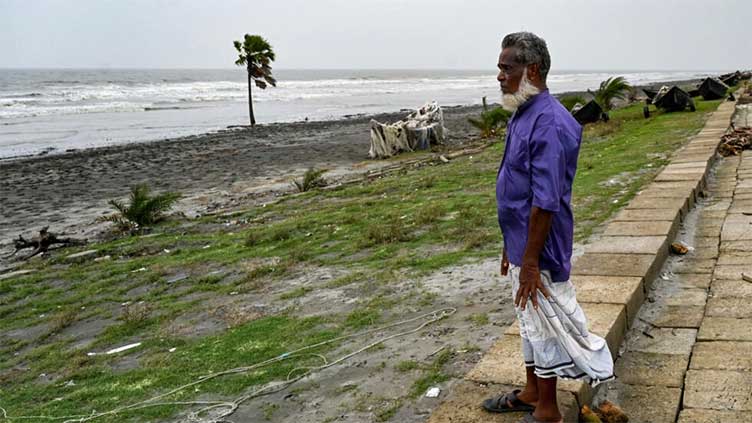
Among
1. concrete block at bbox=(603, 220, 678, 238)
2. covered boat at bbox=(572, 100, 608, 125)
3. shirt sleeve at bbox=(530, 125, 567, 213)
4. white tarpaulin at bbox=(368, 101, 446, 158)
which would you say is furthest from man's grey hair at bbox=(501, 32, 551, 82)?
white tarpaulin at bbox=(368, 101, 446, 158)

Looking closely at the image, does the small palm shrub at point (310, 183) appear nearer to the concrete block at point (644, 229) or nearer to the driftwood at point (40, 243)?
the driftwood at point (40, 243)

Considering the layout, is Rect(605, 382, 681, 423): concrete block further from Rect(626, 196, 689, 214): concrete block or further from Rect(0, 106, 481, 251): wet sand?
Rect(0, 106, 481, 251): wet sand

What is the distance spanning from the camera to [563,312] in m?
2.46

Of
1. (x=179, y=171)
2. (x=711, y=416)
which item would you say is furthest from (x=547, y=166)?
(x=179, y=171)

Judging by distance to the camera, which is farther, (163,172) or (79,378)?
(163,172)

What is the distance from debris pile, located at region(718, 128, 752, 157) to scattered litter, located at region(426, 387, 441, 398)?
6.82m

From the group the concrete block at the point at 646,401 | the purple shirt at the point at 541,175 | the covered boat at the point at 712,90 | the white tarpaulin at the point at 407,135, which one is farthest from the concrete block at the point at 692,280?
the covered boat at the point at 712,90

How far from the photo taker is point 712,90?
60.1ft

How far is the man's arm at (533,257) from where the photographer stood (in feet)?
7.57

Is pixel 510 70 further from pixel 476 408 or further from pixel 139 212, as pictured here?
pixel 139 212

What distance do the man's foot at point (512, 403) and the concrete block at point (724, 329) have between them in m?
1.27

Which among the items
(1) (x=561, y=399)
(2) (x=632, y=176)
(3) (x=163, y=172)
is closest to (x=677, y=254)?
(1) (x=561, y=399)

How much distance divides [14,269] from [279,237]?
3482mm

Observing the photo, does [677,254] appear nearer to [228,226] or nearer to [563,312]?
[563,312]
